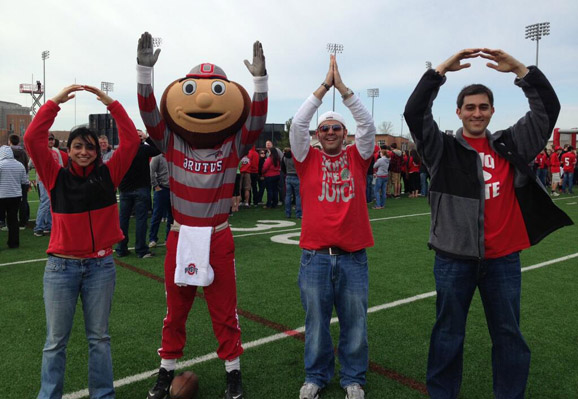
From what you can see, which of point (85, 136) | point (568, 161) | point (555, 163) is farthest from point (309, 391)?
point (568, 161)

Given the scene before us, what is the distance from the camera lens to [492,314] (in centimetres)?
293

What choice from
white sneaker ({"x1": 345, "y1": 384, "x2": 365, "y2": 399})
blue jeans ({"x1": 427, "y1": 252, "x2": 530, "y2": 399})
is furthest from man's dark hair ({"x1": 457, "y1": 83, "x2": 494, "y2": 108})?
white sneaker ({"x1": 345, "y1": 384, "x2": 365, "y2": 399})

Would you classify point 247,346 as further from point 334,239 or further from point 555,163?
point 555,163

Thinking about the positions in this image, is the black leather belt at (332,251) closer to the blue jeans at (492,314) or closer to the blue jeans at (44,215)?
the blue jeans at (492,314)

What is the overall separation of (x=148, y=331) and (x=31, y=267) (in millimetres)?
3503

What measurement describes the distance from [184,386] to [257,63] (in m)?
2.30

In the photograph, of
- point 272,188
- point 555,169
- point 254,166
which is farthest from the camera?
point 555,169

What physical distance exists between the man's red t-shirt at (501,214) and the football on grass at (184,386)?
211 centimetres

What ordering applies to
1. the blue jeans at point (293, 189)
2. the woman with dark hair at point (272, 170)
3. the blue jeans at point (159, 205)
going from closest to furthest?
the blue jeans at point (159, 205) → the blue jeans at point (293, 189) → the woman with dark hair at point (272, 170)

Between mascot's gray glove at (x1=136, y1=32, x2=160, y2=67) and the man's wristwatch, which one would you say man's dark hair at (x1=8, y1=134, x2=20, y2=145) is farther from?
the man's wristwatch

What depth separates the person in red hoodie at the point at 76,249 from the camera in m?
2.93

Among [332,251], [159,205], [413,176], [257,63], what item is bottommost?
[332,251]

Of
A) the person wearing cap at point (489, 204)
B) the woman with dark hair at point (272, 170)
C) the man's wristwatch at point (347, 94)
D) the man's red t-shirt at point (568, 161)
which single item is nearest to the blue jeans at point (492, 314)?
the person wearing cap at point (489, 204)

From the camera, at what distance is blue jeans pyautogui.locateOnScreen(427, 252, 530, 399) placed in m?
2.86
